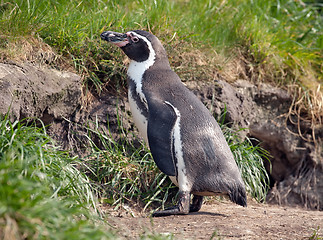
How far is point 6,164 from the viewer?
1975 mm

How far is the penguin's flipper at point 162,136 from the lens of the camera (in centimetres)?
327

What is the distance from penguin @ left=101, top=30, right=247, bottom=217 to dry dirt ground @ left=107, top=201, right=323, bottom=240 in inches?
6.6

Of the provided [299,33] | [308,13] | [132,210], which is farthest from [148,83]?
[308,13]

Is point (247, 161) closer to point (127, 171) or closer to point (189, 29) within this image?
point (127, 171)

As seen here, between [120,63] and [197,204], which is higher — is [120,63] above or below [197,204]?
above

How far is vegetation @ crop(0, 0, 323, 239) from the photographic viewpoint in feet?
7.74

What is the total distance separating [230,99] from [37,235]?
3.25 metres

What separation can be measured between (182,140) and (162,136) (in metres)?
0.17

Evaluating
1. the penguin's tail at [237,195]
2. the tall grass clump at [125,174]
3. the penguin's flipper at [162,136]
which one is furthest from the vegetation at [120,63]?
the penguin's tail at [237,195]

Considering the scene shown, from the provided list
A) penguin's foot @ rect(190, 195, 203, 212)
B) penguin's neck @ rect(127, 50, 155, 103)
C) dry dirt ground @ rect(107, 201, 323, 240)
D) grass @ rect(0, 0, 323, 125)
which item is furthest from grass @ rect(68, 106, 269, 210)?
penguin's neck @ rect(127, 50, 155, 103)

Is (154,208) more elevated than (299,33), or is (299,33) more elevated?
(299,33)

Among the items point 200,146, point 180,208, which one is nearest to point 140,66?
point 200,146

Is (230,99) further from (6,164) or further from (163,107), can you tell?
(6,164)

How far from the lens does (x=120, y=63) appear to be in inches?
175
